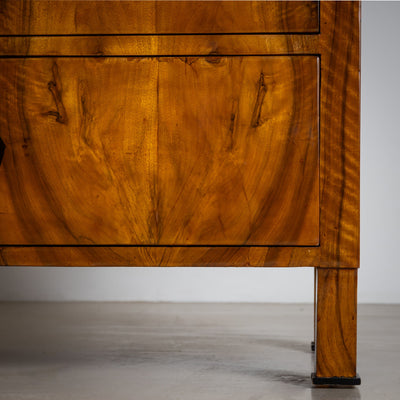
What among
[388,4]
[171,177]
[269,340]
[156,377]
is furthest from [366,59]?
[156,377]

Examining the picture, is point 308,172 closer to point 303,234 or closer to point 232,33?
point 303,234

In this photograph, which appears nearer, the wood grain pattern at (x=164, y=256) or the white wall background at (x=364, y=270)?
the wood grain pattern at (x=164, y=256)

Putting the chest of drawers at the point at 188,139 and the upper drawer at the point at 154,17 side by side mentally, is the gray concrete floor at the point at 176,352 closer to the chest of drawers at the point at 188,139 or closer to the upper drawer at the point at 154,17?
the chest of drawers at the point at 188,139

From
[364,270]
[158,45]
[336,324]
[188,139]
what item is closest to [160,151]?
[188,139]

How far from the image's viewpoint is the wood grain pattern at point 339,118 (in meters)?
1.04

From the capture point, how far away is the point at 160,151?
1056 mm

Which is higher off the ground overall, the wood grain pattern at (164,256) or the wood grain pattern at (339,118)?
the wood grain pattern at (339,118)

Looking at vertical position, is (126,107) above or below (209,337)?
above

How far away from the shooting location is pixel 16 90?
1.07 meters

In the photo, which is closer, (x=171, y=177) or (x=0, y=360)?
(x=171, y=177)

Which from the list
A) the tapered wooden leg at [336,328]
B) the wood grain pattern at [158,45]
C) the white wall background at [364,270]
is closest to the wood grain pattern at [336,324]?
the tapered wooden leg at [336,328]

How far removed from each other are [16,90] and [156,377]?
570 mm

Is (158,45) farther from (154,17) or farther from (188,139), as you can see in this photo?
(188,139)

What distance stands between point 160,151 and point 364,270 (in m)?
1.14
